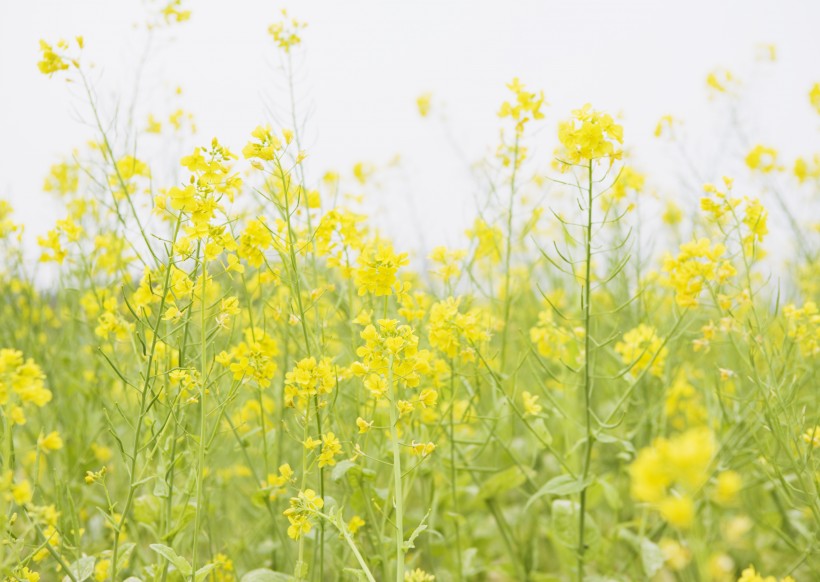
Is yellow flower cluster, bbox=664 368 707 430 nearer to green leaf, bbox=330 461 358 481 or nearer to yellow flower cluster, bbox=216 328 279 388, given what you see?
green leaf, bbox=330 461 358 481

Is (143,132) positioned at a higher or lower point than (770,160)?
higher

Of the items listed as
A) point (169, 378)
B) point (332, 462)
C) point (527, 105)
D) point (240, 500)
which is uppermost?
point (527, 105)

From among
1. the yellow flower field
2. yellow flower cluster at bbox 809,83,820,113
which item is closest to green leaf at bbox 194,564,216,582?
the yellow flower field

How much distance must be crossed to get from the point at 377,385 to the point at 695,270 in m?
0.98

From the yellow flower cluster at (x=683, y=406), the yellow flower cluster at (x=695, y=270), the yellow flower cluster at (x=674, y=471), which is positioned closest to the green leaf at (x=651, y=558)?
the yellow flower cluster at (x=683, y=406)

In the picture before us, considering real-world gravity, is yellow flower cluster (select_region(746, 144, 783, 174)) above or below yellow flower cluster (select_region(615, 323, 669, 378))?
above

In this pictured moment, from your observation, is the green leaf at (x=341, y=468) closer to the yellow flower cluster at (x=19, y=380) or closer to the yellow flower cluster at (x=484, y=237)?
the yellow flower cluster at (x=19, y=380)

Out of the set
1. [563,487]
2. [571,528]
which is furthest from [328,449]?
[571,528]

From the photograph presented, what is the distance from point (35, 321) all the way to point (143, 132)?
975 millimetres

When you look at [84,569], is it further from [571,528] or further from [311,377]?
Result: [571,528]

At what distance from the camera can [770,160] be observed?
3457mm

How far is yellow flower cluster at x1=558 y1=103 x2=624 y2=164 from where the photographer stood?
6.21ft

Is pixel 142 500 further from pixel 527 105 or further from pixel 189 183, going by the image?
pixel 527 105

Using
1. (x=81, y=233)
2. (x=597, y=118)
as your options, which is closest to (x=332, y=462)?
(x=597, y=118)
